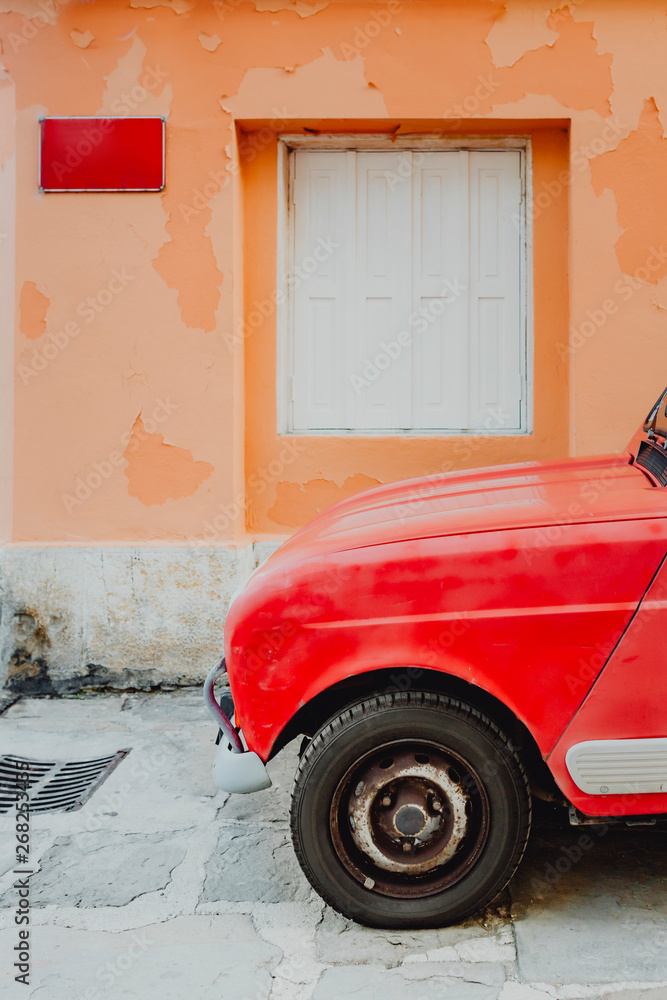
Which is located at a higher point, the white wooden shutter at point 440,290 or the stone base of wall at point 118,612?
the white wooden shutter at point 440,290

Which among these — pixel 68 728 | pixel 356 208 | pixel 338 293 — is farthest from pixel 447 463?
pixel 68 728

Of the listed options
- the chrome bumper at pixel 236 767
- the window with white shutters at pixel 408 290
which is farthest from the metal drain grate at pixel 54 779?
the window with white shutters at pixel 408 290

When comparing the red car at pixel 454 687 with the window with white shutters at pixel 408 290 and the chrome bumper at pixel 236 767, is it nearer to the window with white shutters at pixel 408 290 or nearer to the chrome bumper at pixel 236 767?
the chrome bumper at pixel 236 767

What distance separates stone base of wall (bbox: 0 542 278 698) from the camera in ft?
15.7

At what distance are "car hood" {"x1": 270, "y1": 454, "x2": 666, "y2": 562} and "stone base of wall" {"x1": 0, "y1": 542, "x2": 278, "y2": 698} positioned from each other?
1.97 m

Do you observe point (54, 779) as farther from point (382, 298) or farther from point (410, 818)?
point (382, 298)

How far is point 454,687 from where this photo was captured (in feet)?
7.66

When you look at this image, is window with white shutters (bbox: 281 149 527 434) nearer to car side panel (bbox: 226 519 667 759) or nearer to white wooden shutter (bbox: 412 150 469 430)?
white wooden shutter (bbox: 412 150 469 430)

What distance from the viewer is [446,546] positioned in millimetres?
2258

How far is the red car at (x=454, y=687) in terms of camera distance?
7.14 feet

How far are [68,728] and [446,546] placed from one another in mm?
2873

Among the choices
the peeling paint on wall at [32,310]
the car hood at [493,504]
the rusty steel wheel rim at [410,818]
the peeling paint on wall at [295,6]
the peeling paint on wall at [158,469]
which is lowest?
the rusty steel wheel rim at [410,818]

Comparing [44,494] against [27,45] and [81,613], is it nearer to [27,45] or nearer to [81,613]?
[81,613]

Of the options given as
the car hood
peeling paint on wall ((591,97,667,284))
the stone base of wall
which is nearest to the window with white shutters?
peeling paint on wall ((591,97,667,284))
